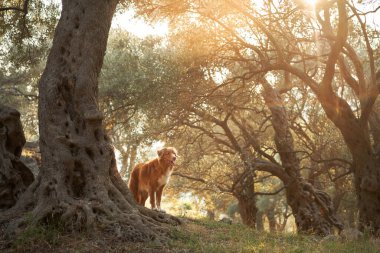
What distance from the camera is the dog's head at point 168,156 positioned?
45.5ft

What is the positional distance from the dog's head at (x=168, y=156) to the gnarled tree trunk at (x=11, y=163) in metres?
4.51

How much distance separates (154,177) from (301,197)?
690cm

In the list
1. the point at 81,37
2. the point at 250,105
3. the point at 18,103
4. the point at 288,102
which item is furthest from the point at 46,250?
the point at 18,103

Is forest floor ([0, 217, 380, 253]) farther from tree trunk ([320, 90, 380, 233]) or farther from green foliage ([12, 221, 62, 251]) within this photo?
tree trunk ([320, 90, 380, 233])

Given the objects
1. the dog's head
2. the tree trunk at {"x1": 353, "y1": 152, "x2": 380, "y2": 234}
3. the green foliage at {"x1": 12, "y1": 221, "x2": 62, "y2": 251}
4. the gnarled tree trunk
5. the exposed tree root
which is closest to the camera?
the green foliage at {"x1": 12, "y1": 221, "x2": 62, "y2": 251}

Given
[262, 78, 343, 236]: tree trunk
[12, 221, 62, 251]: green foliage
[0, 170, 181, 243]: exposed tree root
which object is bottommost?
[12, 221, 62, 251]: green foliage

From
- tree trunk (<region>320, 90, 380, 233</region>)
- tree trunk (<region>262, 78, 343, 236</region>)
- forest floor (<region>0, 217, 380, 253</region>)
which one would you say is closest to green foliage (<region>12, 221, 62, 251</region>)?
forest floor (<region>0, 217, 380, 253</region>)

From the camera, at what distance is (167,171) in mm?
14031

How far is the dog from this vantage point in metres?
13.9

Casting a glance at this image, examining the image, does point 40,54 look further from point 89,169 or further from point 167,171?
point 89,169

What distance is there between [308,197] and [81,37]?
12159mm

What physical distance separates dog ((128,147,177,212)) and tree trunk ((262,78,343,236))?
530 centimetres

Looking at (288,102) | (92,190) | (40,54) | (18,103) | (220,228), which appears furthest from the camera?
(18,103)

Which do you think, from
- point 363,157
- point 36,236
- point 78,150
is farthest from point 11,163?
point 363,157
